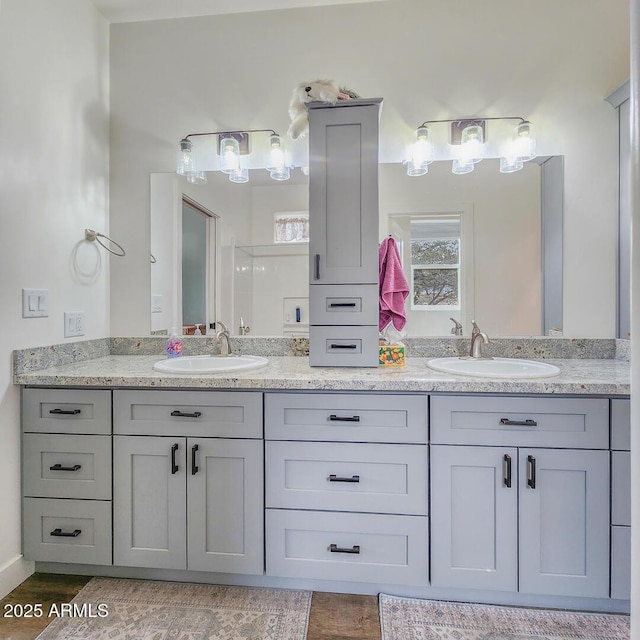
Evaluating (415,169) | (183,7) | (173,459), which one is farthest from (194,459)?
(183,7)

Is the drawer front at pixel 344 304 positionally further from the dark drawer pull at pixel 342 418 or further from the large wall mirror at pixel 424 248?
the dark drawer pull at pixel 342 418

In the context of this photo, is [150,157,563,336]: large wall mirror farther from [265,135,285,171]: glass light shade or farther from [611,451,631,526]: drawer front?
[611,451,631,526]: drawer front

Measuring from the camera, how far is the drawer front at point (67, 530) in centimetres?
160

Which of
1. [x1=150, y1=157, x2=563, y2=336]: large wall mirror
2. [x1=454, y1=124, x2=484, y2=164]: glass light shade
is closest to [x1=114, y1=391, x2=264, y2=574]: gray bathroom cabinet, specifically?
[x1=150, y1=157, x2=563, y2=336]: large wall mirror

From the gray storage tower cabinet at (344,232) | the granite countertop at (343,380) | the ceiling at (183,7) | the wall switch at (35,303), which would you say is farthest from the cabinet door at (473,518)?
the ceiling at (183,7)

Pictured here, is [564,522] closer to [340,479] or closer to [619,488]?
[619,488]

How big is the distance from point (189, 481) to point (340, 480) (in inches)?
23.0

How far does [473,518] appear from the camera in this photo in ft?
4.80

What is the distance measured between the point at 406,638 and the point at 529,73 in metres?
2.50

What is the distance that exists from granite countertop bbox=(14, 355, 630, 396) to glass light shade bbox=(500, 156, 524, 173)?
0.98m

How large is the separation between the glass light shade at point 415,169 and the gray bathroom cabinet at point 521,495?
1.17 metres

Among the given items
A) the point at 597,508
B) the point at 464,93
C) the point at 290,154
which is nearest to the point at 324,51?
the point at 290,154

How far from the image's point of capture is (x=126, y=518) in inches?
62.6

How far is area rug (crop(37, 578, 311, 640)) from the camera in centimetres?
139
